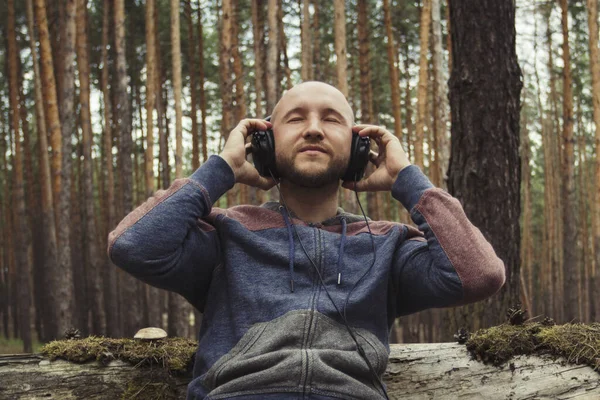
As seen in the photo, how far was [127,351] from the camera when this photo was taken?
103 inches

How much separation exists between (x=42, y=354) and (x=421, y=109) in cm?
1184

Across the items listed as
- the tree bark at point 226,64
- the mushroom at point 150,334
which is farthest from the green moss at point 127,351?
the tree bark at point 226,64

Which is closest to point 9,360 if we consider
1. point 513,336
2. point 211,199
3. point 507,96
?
point 211,199

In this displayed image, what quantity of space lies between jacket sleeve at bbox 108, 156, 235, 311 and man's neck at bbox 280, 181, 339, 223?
0.27 m

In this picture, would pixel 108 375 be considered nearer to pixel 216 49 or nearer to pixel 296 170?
pixel 296 170

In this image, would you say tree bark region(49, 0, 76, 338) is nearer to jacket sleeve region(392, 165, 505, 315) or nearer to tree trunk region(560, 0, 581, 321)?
jacket sleeve region(392, 165, 505, 315)

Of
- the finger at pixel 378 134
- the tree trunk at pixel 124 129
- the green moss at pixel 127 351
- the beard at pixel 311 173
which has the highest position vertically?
the tree trunk at pixel 124 129

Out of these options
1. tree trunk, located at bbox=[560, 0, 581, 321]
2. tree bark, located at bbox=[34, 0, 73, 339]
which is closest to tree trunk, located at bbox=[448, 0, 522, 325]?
tree bark, located at bbox=[34, 0, 73, 339]

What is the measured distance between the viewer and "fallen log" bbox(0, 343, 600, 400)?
7.96 ft

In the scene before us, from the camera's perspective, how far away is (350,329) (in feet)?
6.95

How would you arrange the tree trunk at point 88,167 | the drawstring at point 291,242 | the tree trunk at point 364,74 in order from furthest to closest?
the tree trunk at point 88,167
the tree trunk at point 364,74
the drawstring at point 291,242

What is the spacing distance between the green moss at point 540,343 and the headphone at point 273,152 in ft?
3.31

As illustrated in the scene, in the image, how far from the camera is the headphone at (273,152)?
2.45 meters

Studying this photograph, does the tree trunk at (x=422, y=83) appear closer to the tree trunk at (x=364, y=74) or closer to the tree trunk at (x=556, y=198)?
the tree trunk at (x=364, y=74)
